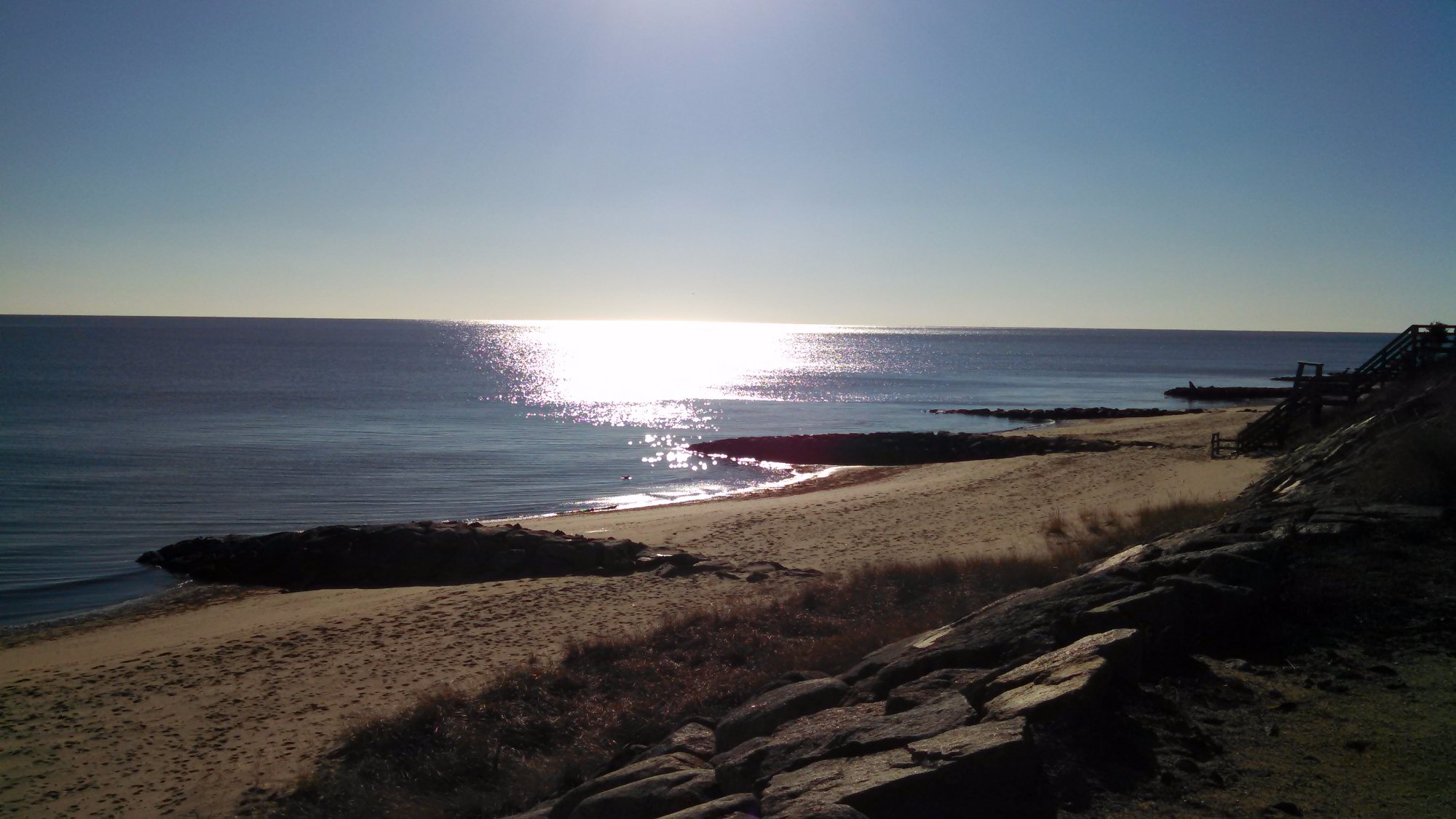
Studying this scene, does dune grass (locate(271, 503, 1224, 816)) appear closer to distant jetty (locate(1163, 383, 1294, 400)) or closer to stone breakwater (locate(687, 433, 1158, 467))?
stone breakwater (locate(687, 433, 1158, 467))

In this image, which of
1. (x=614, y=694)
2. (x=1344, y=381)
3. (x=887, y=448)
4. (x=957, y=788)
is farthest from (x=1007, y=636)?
(x=887, y=448)

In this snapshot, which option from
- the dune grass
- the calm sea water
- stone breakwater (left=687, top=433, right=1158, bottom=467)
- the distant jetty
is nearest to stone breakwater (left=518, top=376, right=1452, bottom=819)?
the dune grass

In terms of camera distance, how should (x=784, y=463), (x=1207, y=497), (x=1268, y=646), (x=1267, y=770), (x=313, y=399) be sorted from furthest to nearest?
1. (x=313, y=399)
2. (x=784, y=463)
3. (x=1207, y=497)
4. (x=1268, y=646)
5. (x=1267, y=770)

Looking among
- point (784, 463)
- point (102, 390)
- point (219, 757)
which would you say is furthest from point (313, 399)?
point (219, 757)

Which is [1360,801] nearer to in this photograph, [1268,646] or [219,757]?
[1268,646]

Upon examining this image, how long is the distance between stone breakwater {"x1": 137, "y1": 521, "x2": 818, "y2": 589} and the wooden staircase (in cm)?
1458

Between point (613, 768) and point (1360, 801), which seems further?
point (613, 768)

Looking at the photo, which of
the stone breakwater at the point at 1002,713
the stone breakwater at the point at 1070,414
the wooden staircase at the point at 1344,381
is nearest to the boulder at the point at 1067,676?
the stone breakwater at the point at 1002,713

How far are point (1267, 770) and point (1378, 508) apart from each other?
5808 millimetres

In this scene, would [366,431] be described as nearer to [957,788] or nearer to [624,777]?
[624,777]

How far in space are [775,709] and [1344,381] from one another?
20.9 m

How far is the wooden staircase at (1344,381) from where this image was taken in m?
19.6

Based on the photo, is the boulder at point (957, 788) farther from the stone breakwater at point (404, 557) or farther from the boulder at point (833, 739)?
the stone breakwater at point (404, 557)

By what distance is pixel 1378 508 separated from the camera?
9.50 meters
